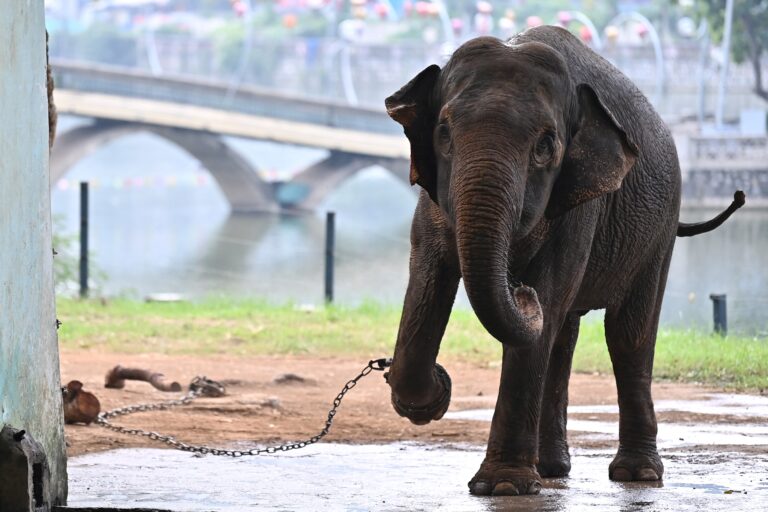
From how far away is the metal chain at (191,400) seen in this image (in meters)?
7.77

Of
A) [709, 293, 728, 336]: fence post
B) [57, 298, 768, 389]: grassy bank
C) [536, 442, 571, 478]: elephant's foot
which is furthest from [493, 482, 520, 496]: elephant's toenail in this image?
[709, 293, 728, 336]: fence post

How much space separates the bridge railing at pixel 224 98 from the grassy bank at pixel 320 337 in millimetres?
45502

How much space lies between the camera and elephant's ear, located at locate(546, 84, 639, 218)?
22.3ft

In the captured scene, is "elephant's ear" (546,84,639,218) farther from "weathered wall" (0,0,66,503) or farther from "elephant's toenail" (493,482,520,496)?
"weathered wall" (0,0,66,503)

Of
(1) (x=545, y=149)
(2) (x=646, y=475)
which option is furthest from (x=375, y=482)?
(1) (x=545, y=149)

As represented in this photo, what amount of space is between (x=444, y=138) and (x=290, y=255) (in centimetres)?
2869

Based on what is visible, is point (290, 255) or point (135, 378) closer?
point (135, 378)

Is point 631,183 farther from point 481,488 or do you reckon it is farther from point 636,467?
point 481,488

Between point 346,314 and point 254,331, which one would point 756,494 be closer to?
point 254,331

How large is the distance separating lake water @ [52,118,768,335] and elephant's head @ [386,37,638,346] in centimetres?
896

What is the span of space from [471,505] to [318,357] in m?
6.73

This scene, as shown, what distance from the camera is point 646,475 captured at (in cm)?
743

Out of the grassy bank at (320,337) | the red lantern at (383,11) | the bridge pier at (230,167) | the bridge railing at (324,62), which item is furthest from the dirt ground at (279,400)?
the red lantern at (383,11)

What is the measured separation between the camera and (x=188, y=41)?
105500 millimetres
